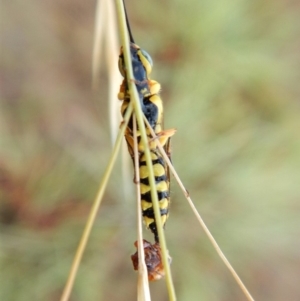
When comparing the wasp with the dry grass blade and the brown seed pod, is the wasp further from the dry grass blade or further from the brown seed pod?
the dry grass blade

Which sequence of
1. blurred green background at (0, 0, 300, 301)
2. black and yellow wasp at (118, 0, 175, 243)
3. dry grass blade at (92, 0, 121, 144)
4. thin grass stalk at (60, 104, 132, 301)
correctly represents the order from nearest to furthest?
thin grass stalk at (60, 104, 132, 301) → black and yellow wasp at (118, 0, 175, 243) → dry grass blade at (92, 0, 121, 144) → blurred green background at (0, 0, 300, 301)

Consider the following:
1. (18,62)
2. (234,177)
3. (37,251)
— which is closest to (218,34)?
(234,177)

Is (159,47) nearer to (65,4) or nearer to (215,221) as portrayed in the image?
(65,4)

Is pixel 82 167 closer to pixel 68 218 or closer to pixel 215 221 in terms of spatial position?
pixel 68 218

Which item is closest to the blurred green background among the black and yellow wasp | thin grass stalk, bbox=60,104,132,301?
the black and yellow wasp

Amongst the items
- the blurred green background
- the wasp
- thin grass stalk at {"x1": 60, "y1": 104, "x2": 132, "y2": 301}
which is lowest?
thin grass stalk at {"x1": 60, "y1": 104, "x2": 132, "y2": 301}

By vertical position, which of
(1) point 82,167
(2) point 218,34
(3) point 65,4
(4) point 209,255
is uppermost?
(3) point 65,4

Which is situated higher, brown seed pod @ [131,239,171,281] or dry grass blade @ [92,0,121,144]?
dry grass blade @ [92,0,121,144]

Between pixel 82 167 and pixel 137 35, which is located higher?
pixel 137 35
